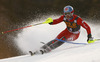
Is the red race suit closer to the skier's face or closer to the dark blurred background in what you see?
the skier's face

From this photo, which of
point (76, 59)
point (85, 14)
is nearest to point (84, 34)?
point (85, 14)

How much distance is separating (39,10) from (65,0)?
1.62 meters

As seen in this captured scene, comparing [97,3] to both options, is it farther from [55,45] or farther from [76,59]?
[76,59]

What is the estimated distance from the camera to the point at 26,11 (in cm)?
870

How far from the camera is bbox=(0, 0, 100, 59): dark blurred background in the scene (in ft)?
25.9

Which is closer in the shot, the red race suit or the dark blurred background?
the red race suit

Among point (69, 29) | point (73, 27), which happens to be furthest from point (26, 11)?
point (73, 27)

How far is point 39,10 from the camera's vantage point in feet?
28.3

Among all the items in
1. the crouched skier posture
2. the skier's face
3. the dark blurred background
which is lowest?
the crouched skier posture

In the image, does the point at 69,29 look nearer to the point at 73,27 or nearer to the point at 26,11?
the point at 73,27

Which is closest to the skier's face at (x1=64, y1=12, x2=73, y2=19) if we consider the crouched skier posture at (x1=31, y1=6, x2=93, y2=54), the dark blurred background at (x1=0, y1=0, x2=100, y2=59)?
the crouched skier posture at (x1=31, y1=6, x2=93, y2=54)

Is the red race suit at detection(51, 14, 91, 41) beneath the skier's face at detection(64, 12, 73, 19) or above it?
beneath

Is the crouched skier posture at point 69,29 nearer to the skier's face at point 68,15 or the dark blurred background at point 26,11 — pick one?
the skier's face at point 68,15

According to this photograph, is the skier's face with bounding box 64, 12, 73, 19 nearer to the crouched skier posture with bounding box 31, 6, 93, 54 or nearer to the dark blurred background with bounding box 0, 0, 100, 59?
the crouched skier posture with bounding box 31, 6, 93, 54
